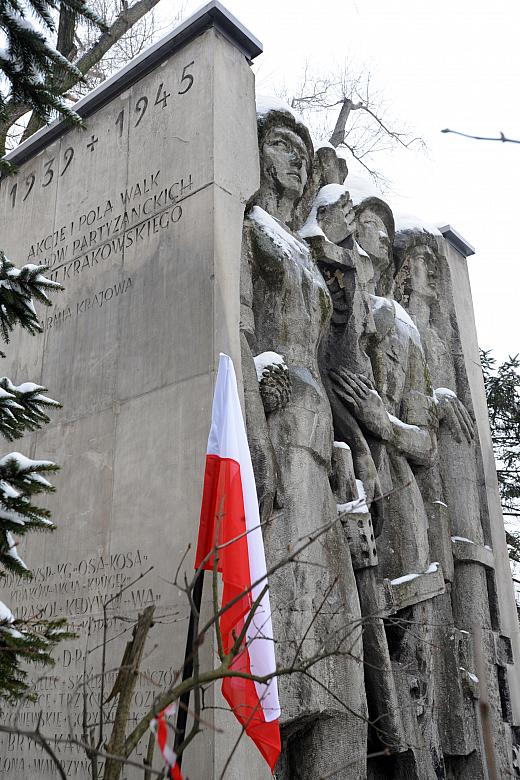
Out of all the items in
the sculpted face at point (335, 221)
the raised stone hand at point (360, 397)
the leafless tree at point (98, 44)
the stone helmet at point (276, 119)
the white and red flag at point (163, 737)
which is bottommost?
the white and red flag at point (163, 737)

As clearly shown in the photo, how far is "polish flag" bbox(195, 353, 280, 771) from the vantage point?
434 cm

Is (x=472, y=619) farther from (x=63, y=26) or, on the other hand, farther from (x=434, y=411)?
(x=63, y=26)

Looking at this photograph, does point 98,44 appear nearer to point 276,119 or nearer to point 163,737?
point 276,119

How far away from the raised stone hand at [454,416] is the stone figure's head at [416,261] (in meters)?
1.34

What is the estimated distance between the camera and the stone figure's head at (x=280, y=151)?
7719mm

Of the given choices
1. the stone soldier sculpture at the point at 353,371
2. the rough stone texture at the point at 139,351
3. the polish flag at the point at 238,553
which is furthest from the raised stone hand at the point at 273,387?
the polish flag at the point at 238,553

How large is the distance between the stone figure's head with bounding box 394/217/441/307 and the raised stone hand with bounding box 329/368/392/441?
9.29ft

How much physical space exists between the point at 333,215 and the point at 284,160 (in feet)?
2.92

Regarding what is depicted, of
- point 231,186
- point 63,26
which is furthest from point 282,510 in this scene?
point 63,26

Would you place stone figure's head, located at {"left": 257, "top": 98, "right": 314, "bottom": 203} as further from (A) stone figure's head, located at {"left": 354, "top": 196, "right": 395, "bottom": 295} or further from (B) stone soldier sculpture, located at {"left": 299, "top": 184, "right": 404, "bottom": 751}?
(A) stone figure's head, located at {"left": 354, "top": 196, "right": 395, "bottom": 295}

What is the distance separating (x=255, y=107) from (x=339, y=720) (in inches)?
193

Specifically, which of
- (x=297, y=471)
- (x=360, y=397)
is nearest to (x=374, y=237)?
(x=360, y=397)

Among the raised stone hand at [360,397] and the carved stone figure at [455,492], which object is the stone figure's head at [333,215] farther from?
the carved stone figure at [455,492]

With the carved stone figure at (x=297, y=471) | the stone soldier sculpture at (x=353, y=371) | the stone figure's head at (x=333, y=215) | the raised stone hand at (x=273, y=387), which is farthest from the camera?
the stone figure's head at (x=333, y=215)
